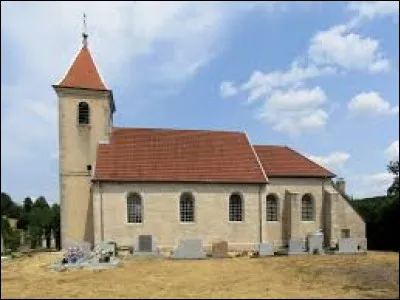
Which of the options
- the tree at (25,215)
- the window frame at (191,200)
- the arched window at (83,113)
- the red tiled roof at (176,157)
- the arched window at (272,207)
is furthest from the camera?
the tree at (25,215)

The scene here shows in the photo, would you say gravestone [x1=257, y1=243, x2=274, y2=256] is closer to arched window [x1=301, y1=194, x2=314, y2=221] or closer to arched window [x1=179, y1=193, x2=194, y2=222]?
arched window [x1=179, y1=193, x2=194, y2=222]

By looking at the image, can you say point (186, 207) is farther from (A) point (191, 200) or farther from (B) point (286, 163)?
(B) point (286, 163)

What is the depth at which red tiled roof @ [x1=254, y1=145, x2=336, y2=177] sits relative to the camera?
40.2 m

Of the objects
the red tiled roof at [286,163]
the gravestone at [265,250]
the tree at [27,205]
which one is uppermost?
the red tiled roof at [286,163]

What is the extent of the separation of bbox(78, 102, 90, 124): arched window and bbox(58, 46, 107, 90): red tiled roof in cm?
121

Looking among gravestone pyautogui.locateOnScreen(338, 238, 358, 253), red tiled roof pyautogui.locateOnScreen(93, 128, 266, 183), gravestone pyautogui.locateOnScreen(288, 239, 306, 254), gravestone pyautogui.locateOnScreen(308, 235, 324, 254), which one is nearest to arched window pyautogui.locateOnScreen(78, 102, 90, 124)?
red tiled roof pyautogui.locateOnScreen(93, 128, 266, 183)

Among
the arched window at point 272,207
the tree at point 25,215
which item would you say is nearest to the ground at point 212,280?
the arched window at point 272,207

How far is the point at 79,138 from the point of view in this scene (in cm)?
3812

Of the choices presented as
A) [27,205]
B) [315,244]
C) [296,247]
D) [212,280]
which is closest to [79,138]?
[296,247]

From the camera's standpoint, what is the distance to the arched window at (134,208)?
36594 mm

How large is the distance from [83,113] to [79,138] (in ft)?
5.70

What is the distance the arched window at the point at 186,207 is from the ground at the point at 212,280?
821cm

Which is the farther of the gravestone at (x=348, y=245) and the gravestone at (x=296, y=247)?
the gravestone at (x=348, y=245)

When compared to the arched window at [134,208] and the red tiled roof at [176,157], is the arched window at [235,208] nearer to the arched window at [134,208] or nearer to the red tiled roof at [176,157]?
the red tiled roof at [176,157]
